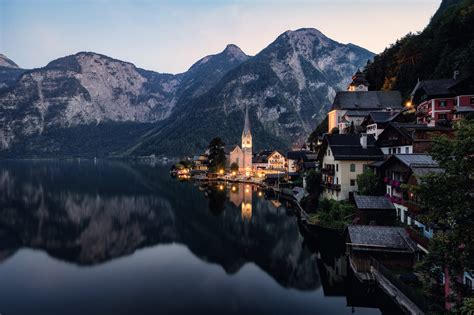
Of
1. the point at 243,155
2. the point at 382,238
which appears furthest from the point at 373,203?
the point at 243,155

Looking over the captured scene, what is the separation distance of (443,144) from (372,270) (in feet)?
57.1

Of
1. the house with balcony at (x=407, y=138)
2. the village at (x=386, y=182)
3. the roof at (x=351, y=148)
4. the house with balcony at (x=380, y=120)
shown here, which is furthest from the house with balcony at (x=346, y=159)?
the house with balcony at (x=380, y=120)

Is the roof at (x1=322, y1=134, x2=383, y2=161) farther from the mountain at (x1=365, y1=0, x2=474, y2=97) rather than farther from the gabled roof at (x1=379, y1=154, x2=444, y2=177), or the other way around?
the mountain at (x1=365, y1=0, x2=474, y2=97)

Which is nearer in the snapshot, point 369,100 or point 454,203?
point 454,203

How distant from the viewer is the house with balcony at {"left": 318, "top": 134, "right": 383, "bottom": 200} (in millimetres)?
53688

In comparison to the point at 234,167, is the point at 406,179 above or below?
above

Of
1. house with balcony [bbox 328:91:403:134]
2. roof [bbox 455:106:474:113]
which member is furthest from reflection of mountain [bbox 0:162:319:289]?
roof [bbox 455:106:474:113]

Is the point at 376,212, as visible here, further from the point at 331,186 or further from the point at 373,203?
the point at 331,186

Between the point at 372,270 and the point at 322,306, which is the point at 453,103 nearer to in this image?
the point at 372,270

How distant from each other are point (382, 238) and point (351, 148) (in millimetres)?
25490

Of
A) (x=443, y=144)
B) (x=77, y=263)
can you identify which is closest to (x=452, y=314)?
(x=443, y=144)

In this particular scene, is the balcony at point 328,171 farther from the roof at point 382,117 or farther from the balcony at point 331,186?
the roof at point 382,117

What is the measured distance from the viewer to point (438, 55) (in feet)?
285

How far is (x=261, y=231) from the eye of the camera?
2314 inches
